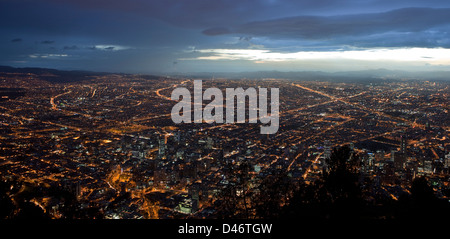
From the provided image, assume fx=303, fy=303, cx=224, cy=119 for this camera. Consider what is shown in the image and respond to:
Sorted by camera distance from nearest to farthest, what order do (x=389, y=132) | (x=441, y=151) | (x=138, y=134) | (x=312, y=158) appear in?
1. (x=312, y=158)
2. (x=441, y=151)
3. (x=138, y=134)
4. (x=389, y=132)

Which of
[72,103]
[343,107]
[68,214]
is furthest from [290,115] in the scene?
[68,214]

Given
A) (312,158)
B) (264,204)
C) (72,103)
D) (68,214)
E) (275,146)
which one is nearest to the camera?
(68,214)

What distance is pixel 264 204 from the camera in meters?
6.76

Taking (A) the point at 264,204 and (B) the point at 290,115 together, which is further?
(B) the point at 290,115

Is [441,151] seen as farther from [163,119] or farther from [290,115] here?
[163,119]

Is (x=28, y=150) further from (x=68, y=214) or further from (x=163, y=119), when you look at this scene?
(x=68, y=214)

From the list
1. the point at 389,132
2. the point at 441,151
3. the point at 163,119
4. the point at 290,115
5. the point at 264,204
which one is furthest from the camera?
the point at 290,115

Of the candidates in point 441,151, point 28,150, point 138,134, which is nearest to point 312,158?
point 441,151

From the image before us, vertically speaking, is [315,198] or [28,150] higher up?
[315,198]

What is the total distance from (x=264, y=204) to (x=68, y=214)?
406 cm
